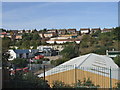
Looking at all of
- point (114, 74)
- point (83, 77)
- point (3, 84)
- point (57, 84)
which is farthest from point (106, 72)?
point (3, 84)

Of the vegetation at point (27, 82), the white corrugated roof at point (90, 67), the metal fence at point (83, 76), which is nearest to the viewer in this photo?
the vegetation at point (27, 82)

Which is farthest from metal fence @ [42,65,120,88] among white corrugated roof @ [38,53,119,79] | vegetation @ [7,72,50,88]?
vegetation @ [7,72,50,88]

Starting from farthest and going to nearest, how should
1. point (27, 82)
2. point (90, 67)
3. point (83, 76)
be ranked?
point (90, 67), point (83, 76), point (27, 82)

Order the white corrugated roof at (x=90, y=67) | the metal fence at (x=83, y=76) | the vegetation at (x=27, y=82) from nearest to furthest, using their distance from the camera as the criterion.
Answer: the vegetation at (x=27, y=82)
the metal fence at (x=83, y=76)
the white corrugated roof at (x=90, y=67)

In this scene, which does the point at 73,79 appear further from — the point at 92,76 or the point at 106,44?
the point at 106,44

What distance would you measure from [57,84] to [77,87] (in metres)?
0.28

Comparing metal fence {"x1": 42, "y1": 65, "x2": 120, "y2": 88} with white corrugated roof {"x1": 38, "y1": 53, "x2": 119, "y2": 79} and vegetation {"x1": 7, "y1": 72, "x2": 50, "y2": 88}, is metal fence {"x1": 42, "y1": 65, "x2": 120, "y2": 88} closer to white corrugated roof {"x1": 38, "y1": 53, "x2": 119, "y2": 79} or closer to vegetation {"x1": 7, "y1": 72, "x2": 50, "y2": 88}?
white corrugated roof {"x1": 38, "y1": 53, "x2": 119, "y2": 79}

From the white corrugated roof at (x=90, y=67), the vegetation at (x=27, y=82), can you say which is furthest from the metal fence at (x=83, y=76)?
the vegetation at (x=27, y=82)

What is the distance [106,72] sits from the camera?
292 centimetres

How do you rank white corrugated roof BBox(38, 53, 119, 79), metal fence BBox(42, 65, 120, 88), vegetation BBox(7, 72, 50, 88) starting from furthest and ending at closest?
white corrugated roof BBox(38, 53, 119, 79) < metal fence BBox(42, 65, 120, 88) < vegetation BBox(7, 72, 50, 88)

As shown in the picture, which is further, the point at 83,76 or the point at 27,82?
the point at 83,76

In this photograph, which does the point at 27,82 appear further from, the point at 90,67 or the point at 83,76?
the point at 90,67

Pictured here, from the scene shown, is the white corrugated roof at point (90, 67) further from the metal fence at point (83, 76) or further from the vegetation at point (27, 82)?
the vegetation at point (27, 82)

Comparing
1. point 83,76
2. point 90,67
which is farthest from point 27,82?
point 90,67
